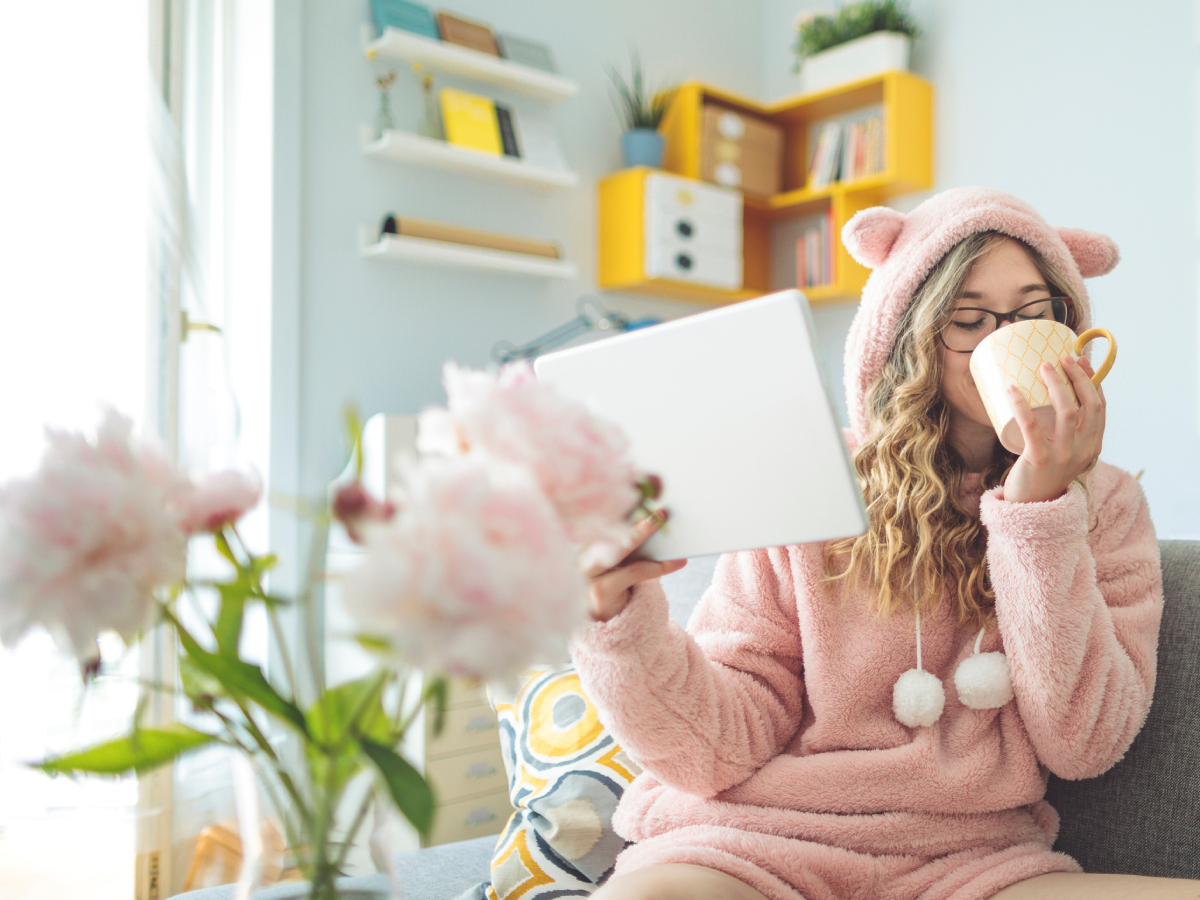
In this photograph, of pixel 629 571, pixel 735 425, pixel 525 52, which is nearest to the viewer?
pixel 735 425

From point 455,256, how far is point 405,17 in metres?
0.65

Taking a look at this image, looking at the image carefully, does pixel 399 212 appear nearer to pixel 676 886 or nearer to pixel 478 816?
pixel 478 816

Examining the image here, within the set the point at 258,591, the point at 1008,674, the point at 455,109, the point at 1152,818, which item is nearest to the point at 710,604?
the point at 1008,674

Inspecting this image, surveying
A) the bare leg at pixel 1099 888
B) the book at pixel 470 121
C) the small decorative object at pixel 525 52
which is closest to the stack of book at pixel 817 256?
the small decorative object at pixel 525 52

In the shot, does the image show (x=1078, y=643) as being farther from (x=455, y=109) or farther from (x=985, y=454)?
(x=455, y=109)

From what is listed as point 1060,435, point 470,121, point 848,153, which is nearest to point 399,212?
point 470,121

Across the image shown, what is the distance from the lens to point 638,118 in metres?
3.05

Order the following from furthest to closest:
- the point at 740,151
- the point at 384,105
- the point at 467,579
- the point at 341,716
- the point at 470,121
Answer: the point at 740,151
the point at 470,121
the point at 384,105
the point at 341,716
the point at 467,579

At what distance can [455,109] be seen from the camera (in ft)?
8.61

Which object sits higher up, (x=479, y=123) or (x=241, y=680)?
(x=479, y=123)

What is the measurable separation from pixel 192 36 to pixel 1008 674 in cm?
230

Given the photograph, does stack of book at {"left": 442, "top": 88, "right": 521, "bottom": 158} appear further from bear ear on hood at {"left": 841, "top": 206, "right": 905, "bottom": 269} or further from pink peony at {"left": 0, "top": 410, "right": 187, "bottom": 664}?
pink peony at {"left": 0, "top": 410, "right": 187, "bottom": 664}

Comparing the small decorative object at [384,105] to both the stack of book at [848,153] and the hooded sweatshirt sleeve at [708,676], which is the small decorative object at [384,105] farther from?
the hooded sweatshirt sleeve at [708,676]

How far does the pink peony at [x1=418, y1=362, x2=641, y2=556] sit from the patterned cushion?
0.80 m
